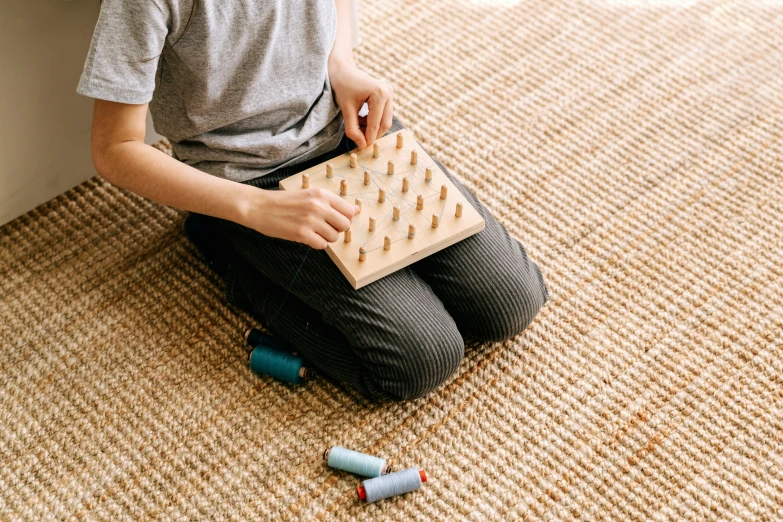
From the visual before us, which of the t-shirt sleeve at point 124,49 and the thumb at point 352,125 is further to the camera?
the thumb at point 352,125

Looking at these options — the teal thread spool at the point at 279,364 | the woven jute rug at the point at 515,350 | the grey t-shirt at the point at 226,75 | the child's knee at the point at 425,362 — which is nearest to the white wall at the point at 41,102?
the woven jute rug at the point at 515,350

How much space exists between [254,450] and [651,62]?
0.93m

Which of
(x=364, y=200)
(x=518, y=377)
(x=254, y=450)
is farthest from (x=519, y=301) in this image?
(x=254, y=450)

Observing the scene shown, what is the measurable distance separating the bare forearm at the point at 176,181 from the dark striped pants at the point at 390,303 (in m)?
0.09

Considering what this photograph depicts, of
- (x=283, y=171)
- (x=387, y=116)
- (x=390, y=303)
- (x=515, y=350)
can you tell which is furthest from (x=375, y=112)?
(x=515, y=350)

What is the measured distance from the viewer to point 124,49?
757 mm

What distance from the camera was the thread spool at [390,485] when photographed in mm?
846

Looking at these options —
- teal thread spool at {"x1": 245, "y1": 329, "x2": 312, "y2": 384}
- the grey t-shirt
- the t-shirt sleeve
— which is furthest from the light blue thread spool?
the t-shirt sleeve

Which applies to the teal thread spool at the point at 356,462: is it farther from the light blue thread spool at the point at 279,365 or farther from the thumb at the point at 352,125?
the thumb at the point at 352,125

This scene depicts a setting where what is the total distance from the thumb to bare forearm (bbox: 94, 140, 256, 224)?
155 millimetres

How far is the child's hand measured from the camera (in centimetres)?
93

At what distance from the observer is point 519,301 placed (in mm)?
934

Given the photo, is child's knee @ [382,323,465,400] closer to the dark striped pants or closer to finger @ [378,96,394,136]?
the dark striped pants

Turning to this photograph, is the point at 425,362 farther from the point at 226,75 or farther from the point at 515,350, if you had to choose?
the point at 226,75
